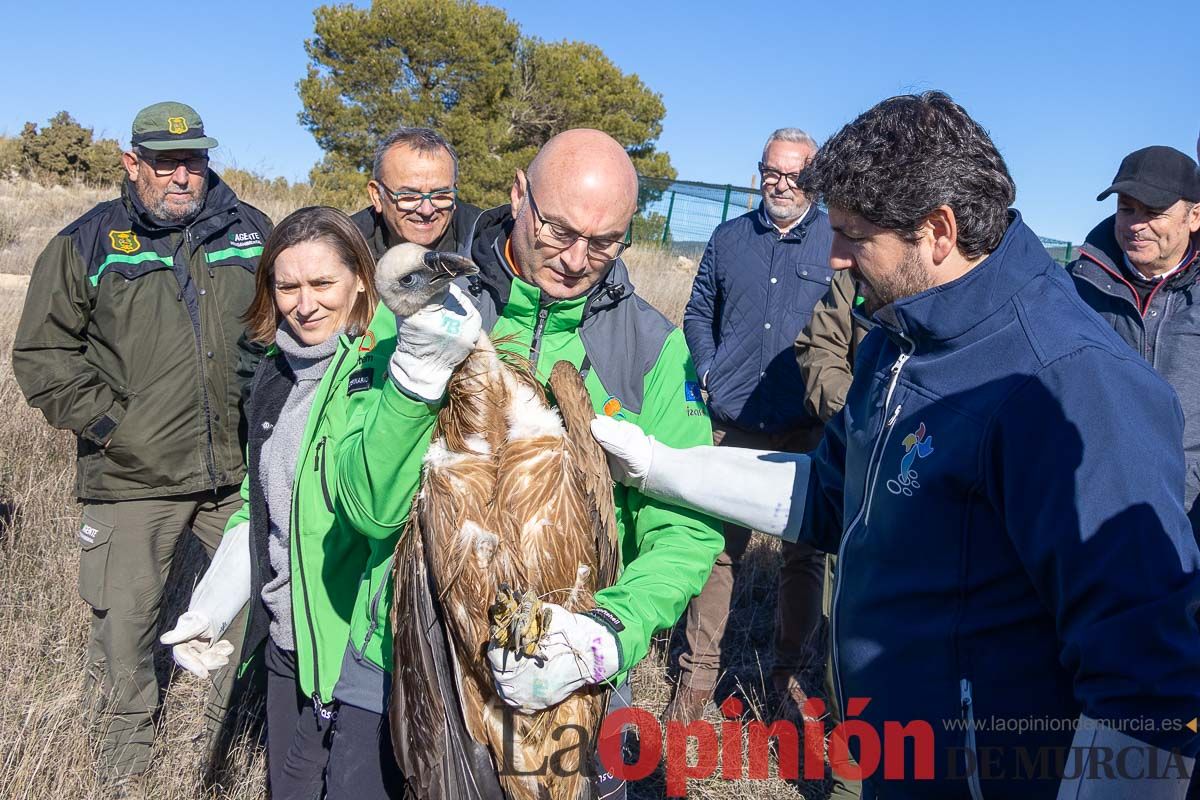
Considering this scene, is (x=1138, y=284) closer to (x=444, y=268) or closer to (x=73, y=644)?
(x=444, y=268)

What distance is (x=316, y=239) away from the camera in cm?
341

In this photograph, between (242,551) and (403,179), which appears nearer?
(242,551)

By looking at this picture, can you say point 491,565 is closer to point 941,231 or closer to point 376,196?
point 941,231

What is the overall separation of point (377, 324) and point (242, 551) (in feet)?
3.37

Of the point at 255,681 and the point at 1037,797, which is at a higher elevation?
the point at 1037,797

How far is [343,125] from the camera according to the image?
24.8m

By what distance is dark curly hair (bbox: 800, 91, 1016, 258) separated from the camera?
1.95 meters

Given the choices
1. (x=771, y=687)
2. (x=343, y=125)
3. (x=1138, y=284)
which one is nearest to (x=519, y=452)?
(x=1138, y=284)

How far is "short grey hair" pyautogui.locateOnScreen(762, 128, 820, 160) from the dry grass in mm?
3209

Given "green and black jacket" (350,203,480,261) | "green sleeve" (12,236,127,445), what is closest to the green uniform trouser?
"green sleeve" (12,236,127,445)

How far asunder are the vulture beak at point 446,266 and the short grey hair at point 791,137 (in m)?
3.73

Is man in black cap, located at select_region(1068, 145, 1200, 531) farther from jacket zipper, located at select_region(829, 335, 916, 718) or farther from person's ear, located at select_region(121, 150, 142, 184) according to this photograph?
person's ear, located at select_region(121, 150, 142, 184)

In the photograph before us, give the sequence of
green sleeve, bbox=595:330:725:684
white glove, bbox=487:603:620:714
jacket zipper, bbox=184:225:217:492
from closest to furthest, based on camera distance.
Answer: white glove, bbox=487:603:620:714 → green sleeve, bbox=595:330:725:684 → jacket zipper, bbox=184:225:217:492

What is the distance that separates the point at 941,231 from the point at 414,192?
12.3 feet
